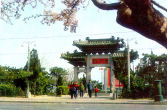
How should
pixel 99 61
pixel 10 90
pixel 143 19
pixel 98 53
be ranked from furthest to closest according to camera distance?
pixel 98 53 < pixel 99 61 < pixel 10 90 < pixel 143 19

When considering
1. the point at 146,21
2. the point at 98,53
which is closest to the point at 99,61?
the point at 98,53

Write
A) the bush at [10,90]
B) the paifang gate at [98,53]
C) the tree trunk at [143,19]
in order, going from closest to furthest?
the tree trunk at [143,19] → the bush at [10,90] → the paifang gate at [98,53]

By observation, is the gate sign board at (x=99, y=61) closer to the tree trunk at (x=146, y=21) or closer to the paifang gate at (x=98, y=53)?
the paifang gate at (x=98, y=53)

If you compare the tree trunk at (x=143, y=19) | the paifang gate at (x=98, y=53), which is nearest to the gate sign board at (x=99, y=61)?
the paifang gate at (x=98, y=53)

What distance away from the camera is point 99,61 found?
111 feet

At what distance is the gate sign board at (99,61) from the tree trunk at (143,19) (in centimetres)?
3030

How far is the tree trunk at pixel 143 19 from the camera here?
9.48 feet

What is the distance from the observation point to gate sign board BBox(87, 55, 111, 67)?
33.4 m

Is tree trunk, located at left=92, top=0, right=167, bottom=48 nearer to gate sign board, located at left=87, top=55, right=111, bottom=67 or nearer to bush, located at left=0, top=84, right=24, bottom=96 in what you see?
gate sign board, located at left=87, top=55, right=111, bottom=67

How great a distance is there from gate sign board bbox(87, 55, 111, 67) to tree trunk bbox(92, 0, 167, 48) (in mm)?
30303

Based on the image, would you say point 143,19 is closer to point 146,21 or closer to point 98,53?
point 146,21

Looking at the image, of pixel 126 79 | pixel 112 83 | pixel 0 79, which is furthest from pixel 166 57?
pixel 0 79

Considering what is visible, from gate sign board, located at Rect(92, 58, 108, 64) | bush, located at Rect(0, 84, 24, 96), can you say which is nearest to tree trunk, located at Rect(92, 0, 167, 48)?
gate sign board, located at Rect(92, 58, 108, 64)

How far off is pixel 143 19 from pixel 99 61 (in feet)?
101
